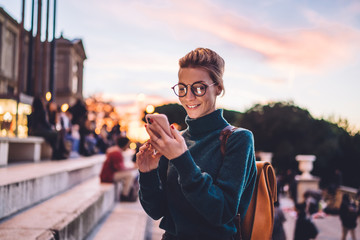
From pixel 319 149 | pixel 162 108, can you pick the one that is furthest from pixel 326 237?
pixel 162 108

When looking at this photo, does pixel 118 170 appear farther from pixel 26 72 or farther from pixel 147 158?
pixel 26 72

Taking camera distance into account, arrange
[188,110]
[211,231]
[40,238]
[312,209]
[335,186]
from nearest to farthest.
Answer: [211,231] < [188,110] < [40,238] < [312,209] < [335,186]

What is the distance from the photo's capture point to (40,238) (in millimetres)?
2785

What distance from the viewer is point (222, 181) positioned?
143 centimetres

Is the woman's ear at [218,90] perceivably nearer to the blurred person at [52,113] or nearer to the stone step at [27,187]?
the stone step at [27,187]

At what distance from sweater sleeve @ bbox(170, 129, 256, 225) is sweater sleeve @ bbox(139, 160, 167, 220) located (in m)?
0.29

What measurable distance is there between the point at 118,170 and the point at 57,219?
4.63 metres

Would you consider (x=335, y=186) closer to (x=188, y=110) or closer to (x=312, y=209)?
(x=312, y=209)

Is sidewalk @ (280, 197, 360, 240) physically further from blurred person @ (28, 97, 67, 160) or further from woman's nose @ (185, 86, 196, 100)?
Answer: woman's nose @ (185, 86, 196, 100)

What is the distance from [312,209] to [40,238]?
609cm

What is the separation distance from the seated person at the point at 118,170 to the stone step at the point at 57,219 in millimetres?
2379

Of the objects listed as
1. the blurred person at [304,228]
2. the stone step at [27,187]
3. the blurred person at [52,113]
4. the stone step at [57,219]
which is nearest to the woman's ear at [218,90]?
the stone step at [57,219]

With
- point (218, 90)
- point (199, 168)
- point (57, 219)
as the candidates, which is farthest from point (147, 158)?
point (57, 219)

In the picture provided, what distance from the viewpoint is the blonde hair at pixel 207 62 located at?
1.58 metres
